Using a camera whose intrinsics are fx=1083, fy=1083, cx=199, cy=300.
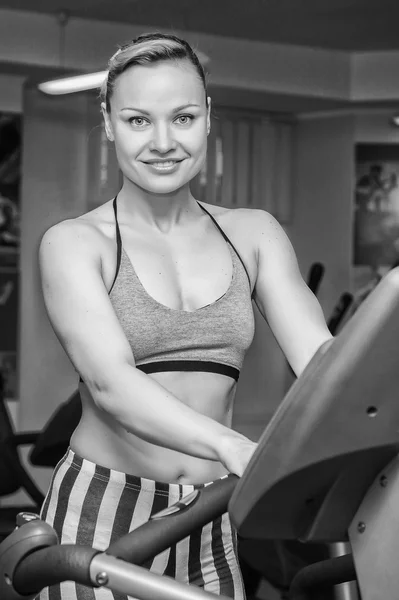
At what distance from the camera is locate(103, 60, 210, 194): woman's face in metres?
1.50

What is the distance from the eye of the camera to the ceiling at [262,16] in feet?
21.1

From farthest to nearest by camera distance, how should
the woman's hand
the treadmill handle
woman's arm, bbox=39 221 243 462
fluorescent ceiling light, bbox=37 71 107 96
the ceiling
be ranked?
1. the ceiling
2. fluorescent ceiling light, bbox=37 71 107 96
3. woman's arm, bbox=39 221 243 462
4. the woman's hand
5. the treadmill handle

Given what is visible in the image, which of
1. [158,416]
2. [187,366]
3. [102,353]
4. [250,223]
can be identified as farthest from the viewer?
[250,223]

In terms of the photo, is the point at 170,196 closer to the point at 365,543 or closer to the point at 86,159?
the point at 365,543

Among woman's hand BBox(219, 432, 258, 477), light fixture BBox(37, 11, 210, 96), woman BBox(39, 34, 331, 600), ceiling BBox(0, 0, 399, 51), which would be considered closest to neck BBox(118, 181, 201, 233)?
woman BBox(39, 34, 331, 600)

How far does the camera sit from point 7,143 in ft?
23.8

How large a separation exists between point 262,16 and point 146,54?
5.48 m

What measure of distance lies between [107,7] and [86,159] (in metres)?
1.35

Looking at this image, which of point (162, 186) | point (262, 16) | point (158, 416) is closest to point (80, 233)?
point (162, 186)

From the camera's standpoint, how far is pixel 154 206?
1700mm

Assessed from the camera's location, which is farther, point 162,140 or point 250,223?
point 250,223

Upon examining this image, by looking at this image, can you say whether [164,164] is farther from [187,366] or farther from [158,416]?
[158,416]

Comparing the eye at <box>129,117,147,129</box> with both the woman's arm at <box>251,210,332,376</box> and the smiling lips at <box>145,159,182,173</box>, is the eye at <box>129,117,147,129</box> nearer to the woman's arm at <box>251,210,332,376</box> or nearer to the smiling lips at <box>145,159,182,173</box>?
the smiling lips at <box>145,159,182,173</box>

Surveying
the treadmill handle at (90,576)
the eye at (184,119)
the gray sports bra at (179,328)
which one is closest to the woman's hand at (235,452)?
the treadmill handle at (90,576)
